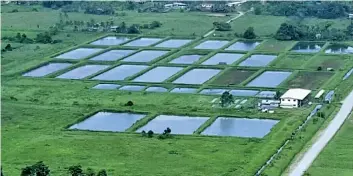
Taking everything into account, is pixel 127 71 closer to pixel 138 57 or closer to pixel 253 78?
pixel 138 57

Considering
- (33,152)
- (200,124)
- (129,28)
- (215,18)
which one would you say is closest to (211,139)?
(200,124)

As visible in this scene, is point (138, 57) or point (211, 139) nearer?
point (211, 139)

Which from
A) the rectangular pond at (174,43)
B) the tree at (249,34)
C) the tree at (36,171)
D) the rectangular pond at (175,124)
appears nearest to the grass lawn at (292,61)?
the tree at (249,34)

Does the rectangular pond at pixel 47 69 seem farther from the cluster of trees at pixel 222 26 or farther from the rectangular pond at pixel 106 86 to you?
the cluster of trees at pixel 222 26

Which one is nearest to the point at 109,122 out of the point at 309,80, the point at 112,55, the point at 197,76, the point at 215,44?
the point at 197,76

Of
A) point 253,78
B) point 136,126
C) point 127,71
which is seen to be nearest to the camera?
point 136,126

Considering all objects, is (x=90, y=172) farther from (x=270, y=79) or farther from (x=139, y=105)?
(x=270, y=79)
